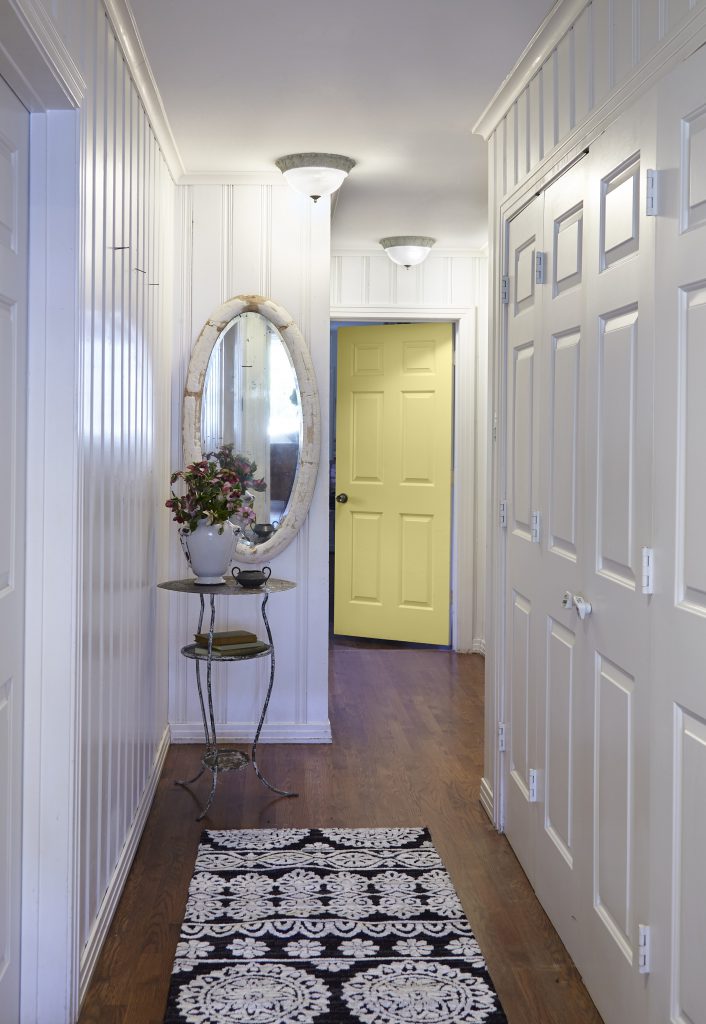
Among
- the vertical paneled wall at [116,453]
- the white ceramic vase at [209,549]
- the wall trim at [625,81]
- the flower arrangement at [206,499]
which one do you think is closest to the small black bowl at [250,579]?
the white ceramic vase at [209,549]

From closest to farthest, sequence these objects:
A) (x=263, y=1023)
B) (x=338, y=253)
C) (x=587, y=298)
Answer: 1. (x=263, y=1023)
2. (x=587, y=298)
3. (x=338, y=253)

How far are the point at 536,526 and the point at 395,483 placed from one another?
3531 mm

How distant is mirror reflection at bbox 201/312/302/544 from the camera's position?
164 inches

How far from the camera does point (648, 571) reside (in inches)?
73.7

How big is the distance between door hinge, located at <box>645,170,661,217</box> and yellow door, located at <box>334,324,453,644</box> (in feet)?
14.1

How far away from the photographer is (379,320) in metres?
6.05

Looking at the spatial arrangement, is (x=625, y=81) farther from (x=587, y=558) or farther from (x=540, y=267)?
(x=587, y=558)

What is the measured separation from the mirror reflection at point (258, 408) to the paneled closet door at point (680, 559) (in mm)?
2515

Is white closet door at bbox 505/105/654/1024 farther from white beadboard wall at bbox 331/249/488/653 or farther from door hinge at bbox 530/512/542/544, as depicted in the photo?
white beadboard wall at bbox 331/249/488/653

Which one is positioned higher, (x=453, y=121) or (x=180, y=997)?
(x=453, y=121)

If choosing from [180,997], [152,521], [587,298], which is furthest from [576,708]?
[152,521]

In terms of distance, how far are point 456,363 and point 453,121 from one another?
276 cm

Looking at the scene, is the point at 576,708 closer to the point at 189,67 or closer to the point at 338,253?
the point at 189,67

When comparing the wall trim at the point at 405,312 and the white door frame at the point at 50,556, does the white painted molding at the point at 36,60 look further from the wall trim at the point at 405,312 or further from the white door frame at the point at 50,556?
the wall trim at the point at 405,312
